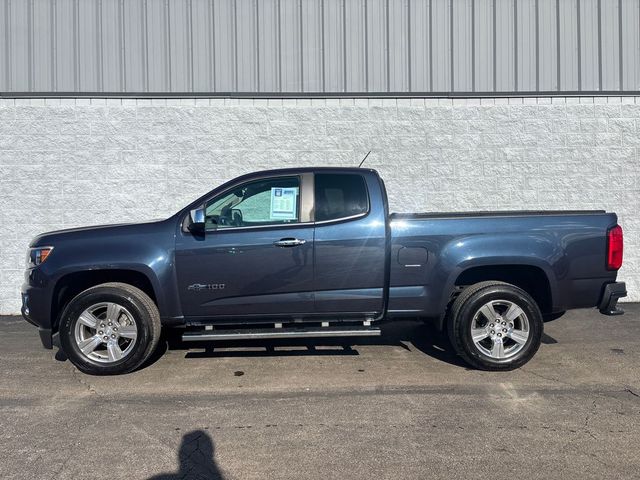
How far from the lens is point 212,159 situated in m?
8.98

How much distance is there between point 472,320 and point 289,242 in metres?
1.89

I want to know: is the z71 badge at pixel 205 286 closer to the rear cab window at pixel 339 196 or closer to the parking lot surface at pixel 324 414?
the parking lot surface at pixel 324 414

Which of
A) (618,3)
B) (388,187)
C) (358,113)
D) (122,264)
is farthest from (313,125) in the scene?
(618,3)

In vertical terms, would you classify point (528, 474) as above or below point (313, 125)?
below

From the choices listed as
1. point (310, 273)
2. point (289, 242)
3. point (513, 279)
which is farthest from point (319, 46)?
point (513, 279)

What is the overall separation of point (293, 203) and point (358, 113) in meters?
3.69

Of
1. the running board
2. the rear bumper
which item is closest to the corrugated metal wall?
the rear bumper

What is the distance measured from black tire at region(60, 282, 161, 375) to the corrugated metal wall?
14.5 ft

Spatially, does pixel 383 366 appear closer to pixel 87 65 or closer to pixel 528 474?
pixel 528 474

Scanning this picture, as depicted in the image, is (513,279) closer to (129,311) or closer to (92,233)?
(129,311)

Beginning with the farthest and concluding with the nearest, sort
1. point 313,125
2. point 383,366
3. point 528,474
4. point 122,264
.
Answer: point 313,125 < point 383,366 < point 122,264 < point 528,474

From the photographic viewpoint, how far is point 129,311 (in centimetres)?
553

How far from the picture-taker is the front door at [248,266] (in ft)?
18.2

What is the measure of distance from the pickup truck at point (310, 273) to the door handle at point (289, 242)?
0.01 metres
